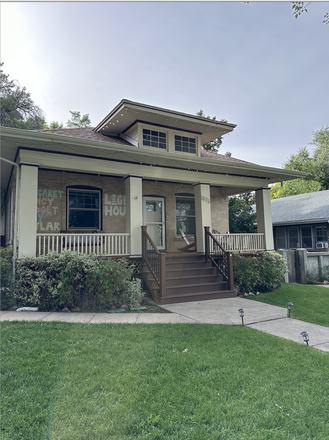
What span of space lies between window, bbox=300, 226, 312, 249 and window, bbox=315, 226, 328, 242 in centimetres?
41

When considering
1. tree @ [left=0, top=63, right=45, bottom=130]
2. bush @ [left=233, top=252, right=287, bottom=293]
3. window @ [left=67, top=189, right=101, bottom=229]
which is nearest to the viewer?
bush @ [left=233, top=252, right=287, bottom=293]

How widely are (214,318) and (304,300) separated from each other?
342 centimetres

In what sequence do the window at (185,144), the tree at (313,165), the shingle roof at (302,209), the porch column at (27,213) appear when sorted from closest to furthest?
the porch column at (27,213), the window at (185,144), the shingle roof at (302,209), the tree at (313,165)

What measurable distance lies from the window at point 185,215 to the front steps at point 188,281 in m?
2.62

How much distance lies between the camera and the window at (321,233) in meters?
16.0

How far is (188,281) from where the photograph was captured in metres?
8.73

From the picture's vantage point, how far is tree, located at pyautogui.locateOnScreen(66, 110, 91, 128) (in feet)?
114

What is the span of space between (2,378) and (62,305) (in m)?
3.61

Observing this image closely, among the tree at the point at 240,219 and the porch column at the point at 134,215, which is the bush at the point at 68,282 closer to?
the porch column at the point at 134,215

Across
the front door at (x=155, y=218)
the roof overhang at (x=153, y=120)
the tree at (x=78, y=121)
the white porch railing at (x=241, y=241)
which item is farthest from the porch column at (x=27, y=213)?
the tree at (x=78, y=121)

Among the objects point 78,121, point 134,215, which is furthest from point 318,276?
point 78,121

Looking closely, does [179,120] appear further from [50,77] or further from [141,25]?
[50,77]

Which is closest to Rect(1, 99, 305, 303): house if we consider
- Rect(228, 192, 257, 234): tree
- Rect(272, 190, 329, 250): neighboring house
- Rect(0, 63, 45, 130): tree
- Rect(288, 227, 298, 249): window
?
Rect(228, 192, 257, 234): tree

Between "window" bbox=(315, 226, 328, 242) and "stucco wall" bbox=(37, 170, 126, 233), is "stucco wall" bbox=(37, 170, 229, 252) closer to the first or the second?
"stucco wall" bbox=(37, 170, 126, 233)
